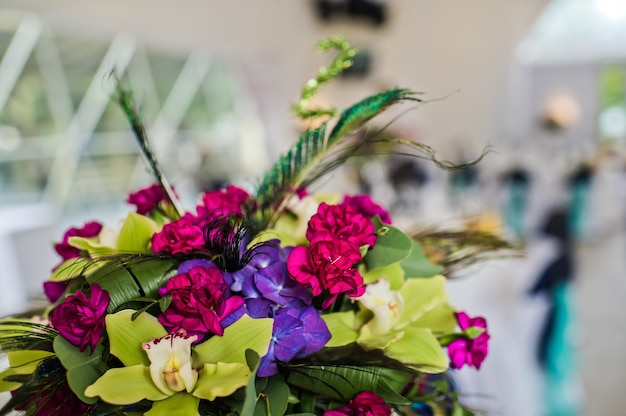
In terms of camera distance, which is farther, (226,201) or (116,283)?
(226,201)

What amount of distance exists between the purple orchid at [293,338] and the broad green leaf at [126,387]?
0.27 ft

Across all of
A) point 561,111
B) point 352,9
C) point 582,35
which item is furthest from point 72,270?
point 582,35

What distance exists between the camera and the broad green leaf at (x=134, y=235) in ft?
1.78

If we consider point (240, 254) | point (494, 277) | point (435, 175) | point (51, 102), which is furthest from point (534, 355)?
point (51, 102)

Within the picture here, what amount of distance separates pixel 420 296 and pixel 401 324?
41 mm

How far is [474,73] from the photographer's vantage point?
862 centimetres

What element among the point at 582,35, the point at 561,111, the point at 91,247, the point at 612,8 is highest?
the point at 612,8

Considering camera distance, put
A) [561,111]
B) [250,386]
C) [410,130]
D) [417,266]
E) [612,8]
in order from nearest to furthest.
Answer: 1. [250,386]
2. [417,266]
3. [410,130]
4. [612,8]
5. [561,111]

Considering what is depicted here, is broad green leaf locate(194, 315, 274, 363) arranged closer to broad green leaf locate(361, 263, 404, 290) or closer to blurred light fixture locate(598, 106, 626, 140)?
broad green leaf locate(361, 263, 404, 290)

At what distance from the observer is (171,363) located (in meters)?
0.42

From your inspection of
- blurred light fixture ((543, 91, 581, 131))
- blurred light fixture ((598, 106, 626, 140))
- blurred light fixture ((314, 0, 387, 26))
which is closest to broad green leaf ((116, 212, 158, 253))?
blurred light fixture ((314, 0, 387, 26))

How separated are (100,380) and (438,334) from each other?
313 millimetres

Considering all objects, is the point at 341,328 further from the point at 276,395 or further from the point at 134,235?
the point at 134,235

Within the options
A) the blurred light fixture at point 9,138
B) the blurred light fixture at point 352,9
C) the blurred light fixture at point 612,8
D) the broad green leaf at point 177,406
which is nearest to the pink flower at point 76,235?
the broad green leaf at point 177,406
